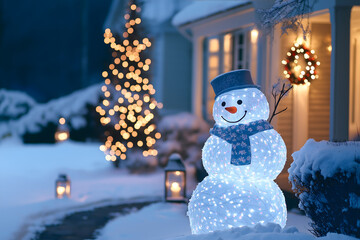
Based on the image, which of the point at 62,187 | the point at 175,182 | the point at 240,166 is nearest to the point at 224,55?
the point at 175,182

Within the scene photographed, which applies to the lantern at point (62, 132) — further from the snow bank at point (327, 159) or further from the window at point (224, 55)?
the snow bank at point (327, 159)

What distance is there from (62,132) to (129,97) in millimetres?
8744

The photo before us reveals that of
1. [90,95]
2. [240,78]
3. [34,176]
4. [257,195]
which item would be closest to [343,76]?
[240,78]

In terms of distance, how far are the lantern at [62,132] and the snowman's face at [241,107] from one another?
650 inches

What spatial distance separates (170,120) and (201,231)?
8.20 metres

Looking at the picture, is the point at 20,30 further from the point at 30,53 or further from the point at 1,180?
the point at 1,180

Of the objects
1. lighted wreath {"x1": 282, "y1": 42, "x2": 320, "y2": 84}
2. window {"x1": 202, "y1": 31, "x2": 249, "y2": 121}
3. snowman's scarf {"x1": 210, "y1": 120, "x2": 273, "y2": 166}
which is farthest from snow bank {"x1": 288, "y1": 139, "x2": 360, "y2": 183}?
window {"x1": 202, "y1": 31, "x2": 249, "y2": 121}

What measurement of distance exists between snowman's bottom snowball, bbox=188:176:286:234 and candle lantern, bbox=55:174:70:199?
4.95 metres

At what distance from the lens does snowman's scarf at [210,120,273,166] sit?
236 inches

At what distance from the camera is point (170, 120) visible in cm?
1414

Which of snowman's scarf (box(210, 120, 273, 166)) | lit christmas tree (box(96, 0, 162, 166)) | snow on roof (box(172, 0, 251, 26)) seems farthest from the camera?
lit christmas tree (box(96, 0, 162, 166))

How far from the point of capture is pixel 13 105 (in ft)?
77.0

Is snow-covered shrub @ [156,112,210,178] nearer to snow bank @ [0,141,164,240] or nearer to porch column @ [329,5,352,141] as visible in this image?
snow bank @ [0,141,164,240]

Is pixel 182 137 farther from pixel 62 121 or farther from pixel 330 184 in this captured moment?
pixel 62 121
